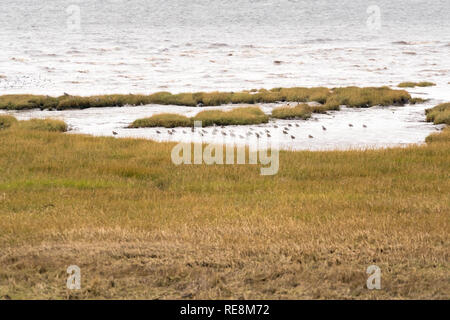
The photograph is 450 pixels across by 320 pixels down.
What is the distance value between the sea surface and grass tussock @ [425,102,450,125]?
2.05ft

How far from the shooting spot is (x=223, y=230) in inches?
463

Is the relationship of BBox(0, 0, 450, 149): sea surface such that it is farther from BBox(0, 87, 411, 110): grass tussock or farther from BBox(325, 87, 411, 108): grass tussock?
BBox(0, 87, 411, 110): grass tussock

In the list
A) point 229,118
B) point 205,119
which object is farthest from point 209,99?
point 205,119

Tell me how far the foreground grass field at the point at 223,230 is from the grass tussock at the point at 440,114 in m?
13.1

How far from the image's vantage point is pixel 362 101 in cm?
4234

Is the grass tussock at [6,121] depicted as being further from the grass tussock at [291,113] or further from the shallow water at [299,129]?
the grass tussock at [291,113]

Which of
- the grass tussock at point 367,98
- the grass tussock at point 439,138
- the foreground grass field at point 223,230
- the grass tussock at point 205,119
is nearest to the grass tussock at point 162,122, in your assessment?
the grass tussock at point 205,119

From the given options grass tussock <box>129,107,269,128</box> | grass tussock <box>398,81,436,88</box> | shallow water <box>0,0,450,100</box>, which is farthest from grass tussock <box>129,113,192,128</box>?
grass tussock <box>398,81,436,88</box>

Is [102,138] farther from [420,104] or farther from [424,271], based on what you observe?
[420,104]

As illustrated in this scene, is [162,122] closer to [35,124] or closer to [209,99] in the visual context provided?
[35,124]

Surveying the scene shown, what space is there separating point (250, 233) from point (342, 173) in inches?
344

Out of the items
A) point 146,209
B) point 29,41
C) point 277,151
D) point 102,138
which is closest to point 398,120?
point 277,151

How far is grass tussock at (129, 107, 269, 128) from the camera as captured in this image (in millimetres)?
33375

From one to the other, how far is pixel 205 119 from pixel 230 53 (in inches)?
2466
